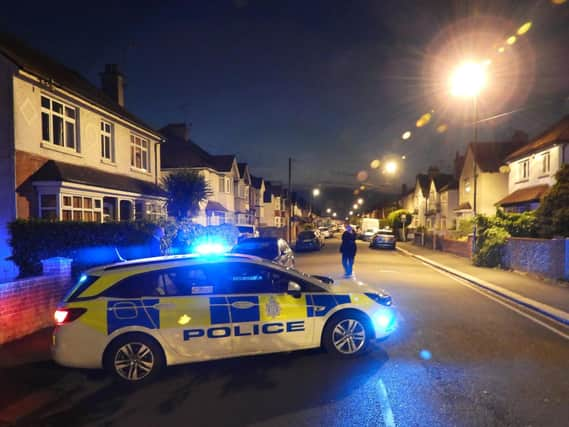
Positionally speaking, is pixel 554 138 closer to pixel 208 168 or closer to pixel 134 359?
pixel 208 168

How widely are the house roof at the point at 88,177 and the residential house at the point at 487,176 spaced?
2688 centimetres

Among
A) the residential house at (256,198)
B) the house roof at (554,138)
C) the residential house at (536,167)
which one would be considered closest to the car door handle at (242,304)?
the residential house at (536,167)

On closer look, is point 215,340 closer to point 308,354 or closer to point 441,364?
point 308,354

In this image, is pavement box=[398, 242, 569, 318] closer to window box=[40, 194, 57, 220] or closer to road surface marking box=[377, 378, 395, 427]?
road surface marking box=[377, 378, 395, 427]

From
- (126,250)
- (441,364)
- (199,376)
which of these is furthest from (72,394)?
(126,250)

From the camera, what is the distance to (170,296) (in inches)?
191

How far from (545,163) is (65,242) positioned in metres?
26.7

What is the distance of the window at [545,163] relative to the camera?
2386 cm

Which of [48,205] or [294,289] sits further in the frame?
[48,205]

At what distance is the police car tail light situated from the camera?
4.58m

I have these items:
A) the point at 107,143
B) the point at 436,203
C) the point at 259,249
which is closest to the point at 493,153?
the point at 436,203

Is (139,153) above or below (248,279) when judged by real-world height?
above

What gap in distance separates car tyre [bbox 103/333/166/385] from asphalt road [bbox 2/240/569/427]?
0.51 feet

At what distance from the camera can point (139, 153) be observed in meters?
20.2
